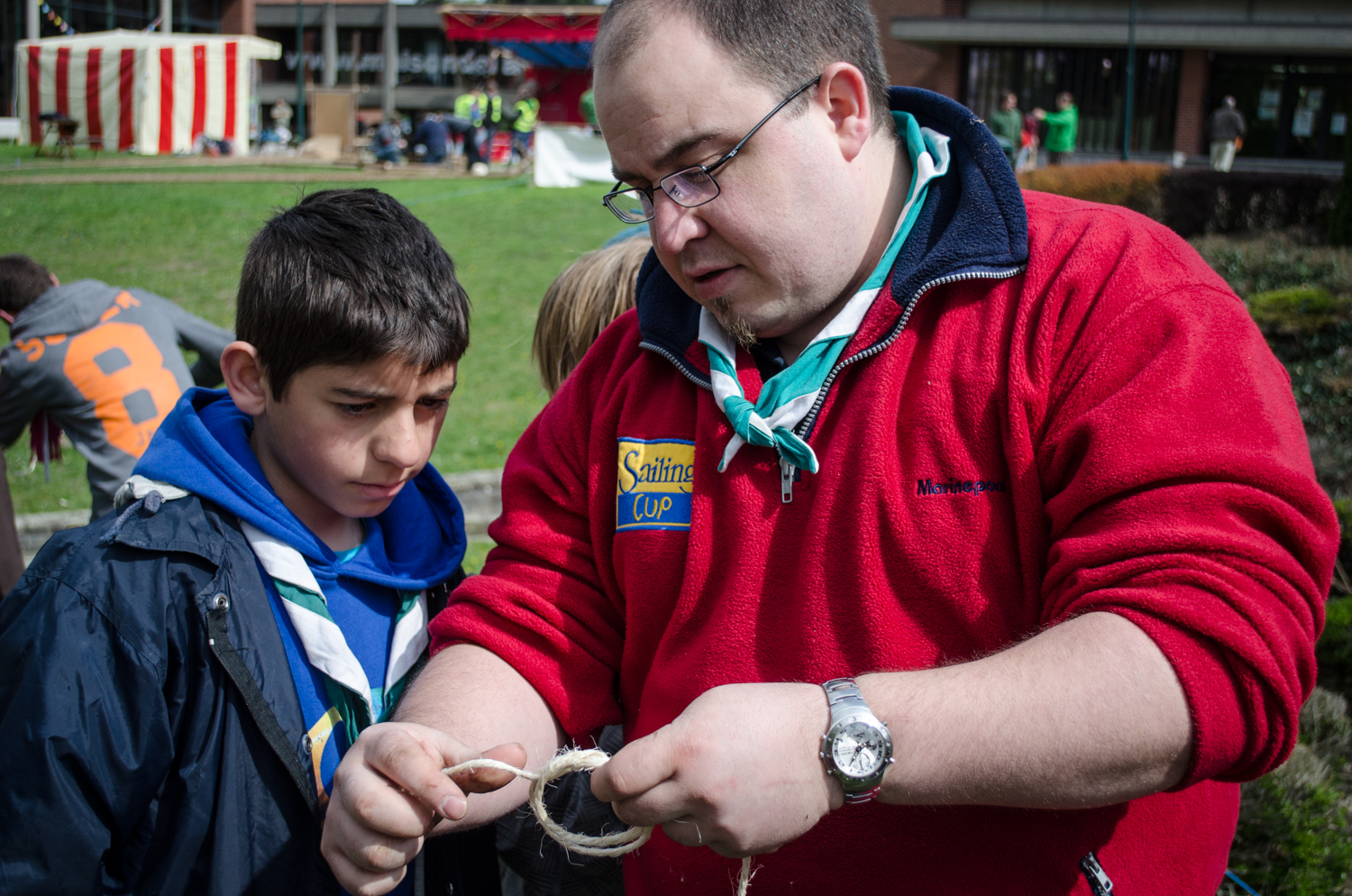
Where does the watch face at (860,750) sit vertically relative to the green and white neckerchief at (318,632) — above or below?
above

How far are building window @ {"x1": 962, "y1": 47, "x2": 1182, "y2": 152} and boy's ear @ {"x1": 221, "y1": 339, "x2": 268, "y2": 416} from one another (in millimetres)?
32089

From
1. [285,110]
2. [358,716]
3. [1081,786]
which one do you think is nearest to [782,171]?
[1081,786]

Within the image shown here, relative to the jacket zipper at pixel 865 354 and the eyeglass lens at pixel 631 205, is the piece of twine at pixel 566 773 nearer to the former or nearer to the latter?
the jacket zipper at pixel 865 354

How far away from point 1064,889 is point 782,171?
3.88 feet

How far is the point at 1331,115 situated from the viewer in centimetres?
2975

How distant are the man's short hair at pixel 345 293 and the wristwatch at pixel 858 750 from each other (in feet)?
3.99

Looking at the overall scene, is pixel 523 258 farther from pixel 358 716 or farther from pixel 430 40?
pixel 430 40

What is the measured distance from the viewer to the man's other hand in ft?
4.46

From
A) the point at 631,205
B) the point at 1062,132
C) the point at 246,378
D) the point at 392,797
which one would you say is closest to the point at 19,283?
the point at 246,378

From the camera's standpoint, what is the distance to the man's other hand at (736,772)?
4.46 ft

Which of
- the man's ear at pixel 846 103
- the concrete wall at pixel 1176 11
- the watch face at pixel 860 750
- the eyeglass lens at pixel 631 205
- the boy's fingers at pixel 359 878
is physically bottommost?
the boy's fingers at pixel 359 878

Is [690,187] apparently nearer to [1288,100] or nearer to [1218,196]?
[1218,196]

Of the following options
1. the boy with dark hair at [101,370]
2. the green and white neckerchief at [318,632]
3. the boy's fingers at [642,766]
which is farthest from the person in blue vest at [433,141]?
the boy's fingers at [642,766]

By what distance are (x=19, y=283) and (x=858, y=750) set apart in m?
5.51
